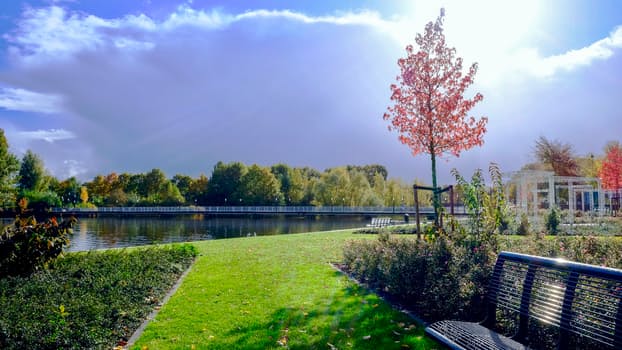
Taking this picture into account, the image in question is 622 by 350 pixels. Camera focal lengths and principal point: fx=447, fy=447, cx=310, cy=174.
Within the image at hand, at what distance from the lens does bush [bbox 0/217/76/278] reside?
698 centimetres

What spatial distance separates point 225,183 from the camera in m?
86.4

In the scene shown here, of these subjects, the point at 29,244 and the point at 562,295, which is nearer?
the point at 562,295

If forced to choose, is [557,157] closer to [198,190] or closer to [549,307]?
[549,307]

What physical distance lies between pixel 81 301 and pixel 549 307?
16.7 ft

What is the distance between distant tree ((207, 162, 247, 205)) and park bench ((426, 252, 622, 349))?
267 ft

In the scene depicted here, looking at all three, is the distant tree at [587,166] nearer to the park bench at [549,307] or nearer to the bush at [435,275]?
the bush at [435,275]

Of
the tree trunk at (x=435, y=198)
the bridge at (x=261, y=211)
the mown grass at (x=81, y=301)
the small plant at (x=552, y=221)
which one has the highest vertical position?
the tree trunk at (x=435, y=198)

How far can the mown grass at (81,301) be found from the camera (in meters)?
4.45

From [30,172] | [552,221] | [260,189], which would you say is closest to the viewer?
[552,221]

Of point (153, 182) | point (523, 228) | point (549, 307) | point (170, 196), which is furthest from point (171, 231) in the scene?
point (153, 182)

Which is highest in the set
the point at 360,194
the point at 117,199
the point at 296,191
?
the point at 296,191

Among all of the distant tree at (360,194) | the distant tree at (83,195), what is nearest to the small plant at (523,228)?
the distant tree at (360,194)

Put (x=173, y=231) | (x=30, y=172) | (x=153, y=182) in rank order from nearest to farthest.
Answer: (x=173, y=231)
(x=30, y=172)
(x=153, y=182)

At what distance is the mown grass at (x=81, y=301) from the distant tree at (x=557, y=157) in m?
46.6
